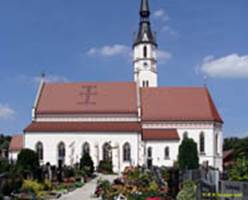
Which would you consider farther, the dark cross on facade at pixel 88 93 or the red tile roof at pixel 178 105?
the dark cross on facade at pixel 88 93

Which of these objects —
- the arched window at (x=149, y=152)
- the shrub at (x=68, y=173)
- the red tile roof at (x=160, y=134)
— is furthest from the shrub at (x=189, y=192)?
the arched window at (x=149, y=152)

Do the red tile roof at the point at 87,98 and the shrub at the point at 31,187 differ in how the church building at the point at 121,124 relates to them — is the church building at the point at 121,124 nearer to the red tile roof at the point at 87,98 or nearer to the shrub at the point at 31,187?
the red tile roof at the point at 87,98

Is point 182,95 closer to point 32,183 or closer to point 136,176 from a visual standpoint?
point 136,176

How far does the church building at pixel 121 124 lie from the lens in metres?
59.9

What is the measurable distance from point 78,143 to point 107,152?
362 centimetres

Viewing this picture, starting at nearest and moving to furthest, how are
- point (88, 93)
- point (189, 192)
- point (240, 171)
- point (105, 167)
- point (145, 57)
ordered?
point (189, 192) → point (240, 171) → point (105, 167) → point (88, 93) → point (145, 57)

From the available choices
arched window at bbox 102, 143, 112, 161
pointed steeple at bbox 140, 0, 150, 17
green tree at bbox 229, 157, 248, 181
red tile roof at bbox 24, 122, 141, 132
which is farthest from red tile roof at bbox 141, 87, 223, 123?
green tree at bbox 229, 157, 248, 181

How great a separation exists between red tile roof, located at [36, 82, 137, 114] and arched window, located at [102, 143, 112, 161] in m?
4.48

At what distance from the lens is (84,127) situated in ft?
198

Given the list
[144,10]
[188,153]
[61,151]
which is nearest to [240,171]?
[188,153]

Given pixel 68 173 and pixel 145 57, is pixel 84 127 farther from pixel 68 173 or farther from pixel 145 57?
pixel 145 57

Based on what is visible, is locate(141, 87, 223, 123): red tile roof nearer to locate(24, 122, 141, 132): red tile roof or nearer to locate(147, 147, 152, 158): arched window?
locate(24, 122, 141, 132): red tile roof

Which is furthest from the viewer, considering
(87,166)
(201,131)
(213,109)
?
(213,109)

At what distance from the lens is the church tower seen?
77062 mm
